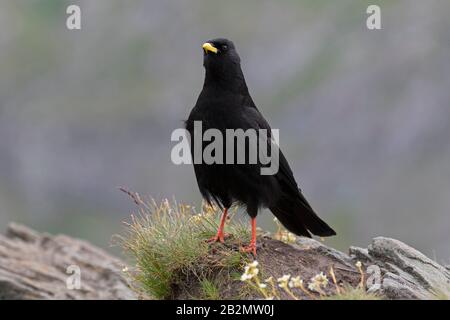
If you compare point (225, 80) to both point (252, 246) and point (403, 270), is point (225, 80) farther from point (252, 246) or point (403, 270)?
point (403, 270)

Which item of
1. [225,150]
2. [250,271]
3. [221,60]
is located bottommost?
[250,271]

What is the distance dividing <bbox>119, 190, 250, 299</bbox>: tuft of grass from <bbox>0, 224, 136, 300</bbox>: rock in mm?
1628

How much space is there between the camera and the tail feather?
8602mm

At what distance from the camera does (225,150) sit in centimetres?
796

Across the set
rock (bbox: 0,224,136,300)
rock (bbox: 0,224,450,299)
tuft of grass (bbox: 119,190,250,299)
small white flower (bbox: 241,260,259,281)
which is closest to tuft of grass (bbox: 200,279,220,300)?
tuft of grass (bbox: 119,190,250,299)

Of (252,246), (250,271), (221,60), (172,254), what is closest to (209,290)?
(172,254)

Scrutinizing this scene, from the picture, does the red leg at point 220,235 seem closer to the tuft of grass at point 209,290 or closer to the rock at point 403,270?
the tuft of grass at point 209,290

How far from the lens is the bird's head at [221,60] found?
826cm

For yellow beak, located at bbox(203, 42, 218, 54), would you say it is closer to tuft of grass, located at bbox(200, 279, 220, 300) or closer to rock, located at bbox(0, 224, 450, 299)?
rock, located at bbox(0, 224, 450, 299)

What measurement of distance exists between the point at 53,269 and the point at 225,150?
4971mm
